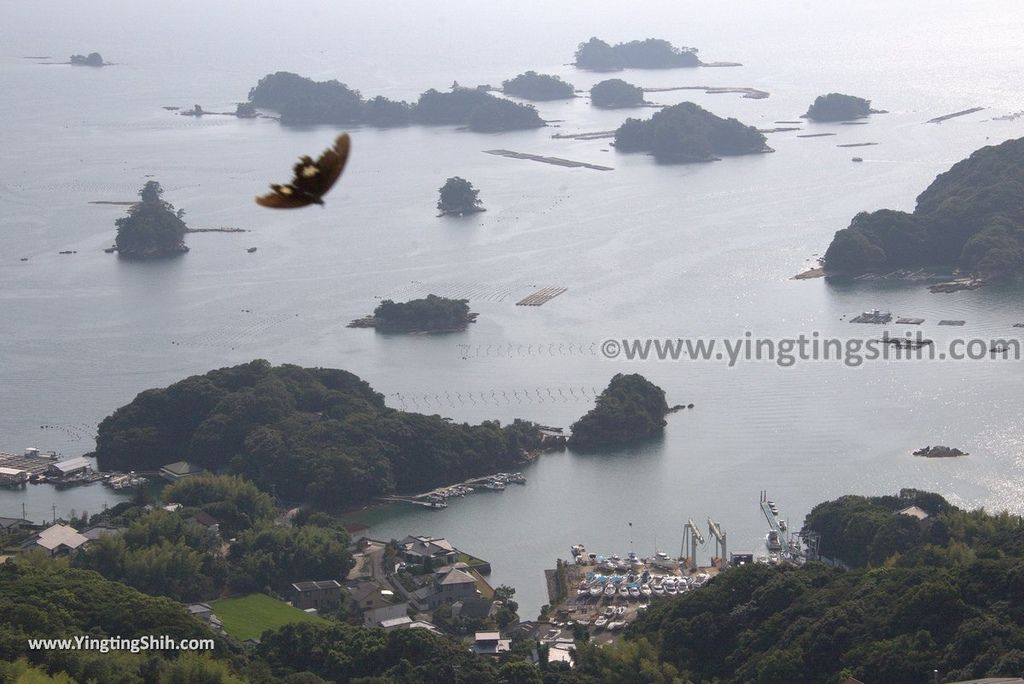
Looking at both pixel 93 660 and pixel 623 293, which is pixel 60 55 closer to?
pixel 623 293

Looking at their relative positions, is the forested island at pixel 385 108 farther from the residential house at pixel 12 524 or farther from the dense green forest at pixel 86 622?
the dense green forest at pixel 86 622

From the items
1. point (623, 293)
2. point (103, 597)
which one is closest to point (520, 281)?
point (623, 293)

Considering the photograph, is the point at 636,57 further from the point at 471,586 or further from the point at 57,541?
the point at 471,586

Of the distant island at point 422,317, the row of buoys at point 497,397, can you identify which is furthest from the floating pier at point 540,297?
the row of buoys at point 497,397

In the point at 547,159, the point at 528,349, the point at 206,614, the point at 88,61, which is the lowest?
the point at 206,614

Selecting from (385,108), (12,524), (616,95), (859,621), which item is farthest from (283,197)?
(616,95)

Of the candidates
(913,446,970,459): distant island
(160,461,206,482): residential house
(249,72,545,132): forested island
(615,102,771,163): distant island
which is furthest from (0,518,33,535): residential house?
(249,72,545,132): forested island
